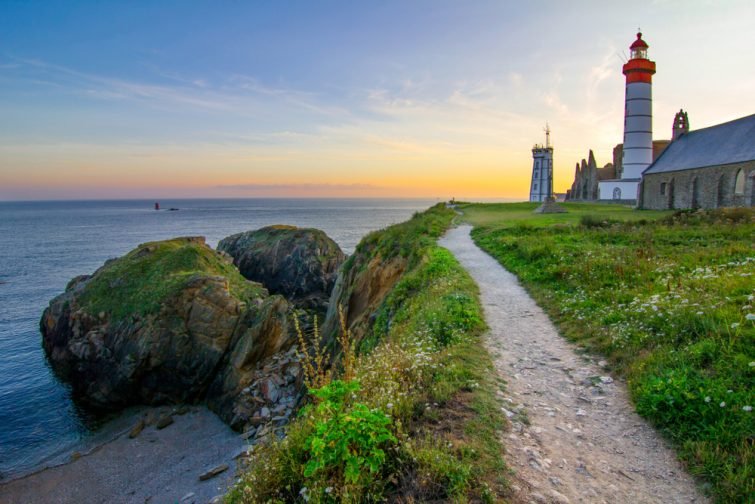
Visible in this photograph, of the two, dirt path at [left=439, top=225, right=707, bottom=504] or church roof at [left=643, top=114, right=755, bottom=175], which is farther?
church roof at [left=643, top=114, right=755, bottom=175]

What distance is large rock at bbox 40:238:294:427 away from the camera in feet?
67.9

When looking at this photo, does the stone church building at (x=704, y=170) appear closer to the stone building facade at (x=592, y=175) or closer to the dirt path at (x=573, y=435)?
the stone building facade at (x=592, y=175)

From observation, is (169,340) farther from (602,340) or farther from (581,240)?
(581,240)

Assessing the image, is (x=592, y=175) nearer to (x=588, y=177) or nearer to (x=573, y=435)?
(x=588, y=177)

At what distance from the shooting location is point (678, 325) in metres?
7.71

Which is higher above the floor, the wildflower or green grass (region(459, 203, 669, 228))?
green grass (region(459, 203, 669, 228))

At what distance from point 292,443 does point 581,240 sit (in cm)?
1926

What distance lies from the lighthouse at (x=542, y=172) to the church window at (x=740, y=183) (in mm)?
47347

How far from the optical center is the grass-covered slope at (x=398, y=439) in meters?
4.50

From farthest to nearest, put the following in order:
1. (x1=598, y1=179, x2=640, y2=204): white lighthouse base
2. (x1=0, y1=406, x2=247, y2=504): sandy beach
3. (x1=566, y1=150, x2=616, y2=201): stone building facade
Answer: (x1=566, y1=150, x2=616, y2=201): stone building facade → (x1=598, y1=179, x2=640, y2=204): white lighthouse base → (x1=0, y1=406, x2=247, y2=504): sandy beach

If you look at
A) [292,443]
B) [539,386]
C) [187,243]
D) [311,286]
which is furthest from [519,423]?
[311,286]

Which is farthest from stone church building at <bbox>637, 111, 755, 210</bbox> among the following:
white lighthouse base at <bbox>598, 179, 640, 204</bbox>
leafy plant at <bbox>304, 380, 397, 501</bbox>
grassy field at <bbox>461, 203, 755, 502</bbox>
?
leafy plant at <bbox>304, 380, 397, 501</bbox>

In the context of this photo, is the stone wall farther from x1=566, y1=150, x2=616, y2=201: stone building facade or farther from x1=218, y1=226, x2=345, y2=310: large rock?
x1=218, y1=226, x2=345, y2=310: large rock

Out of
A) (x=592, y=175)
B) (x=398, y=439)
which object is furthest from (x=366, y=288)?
(x=592, y=175)
